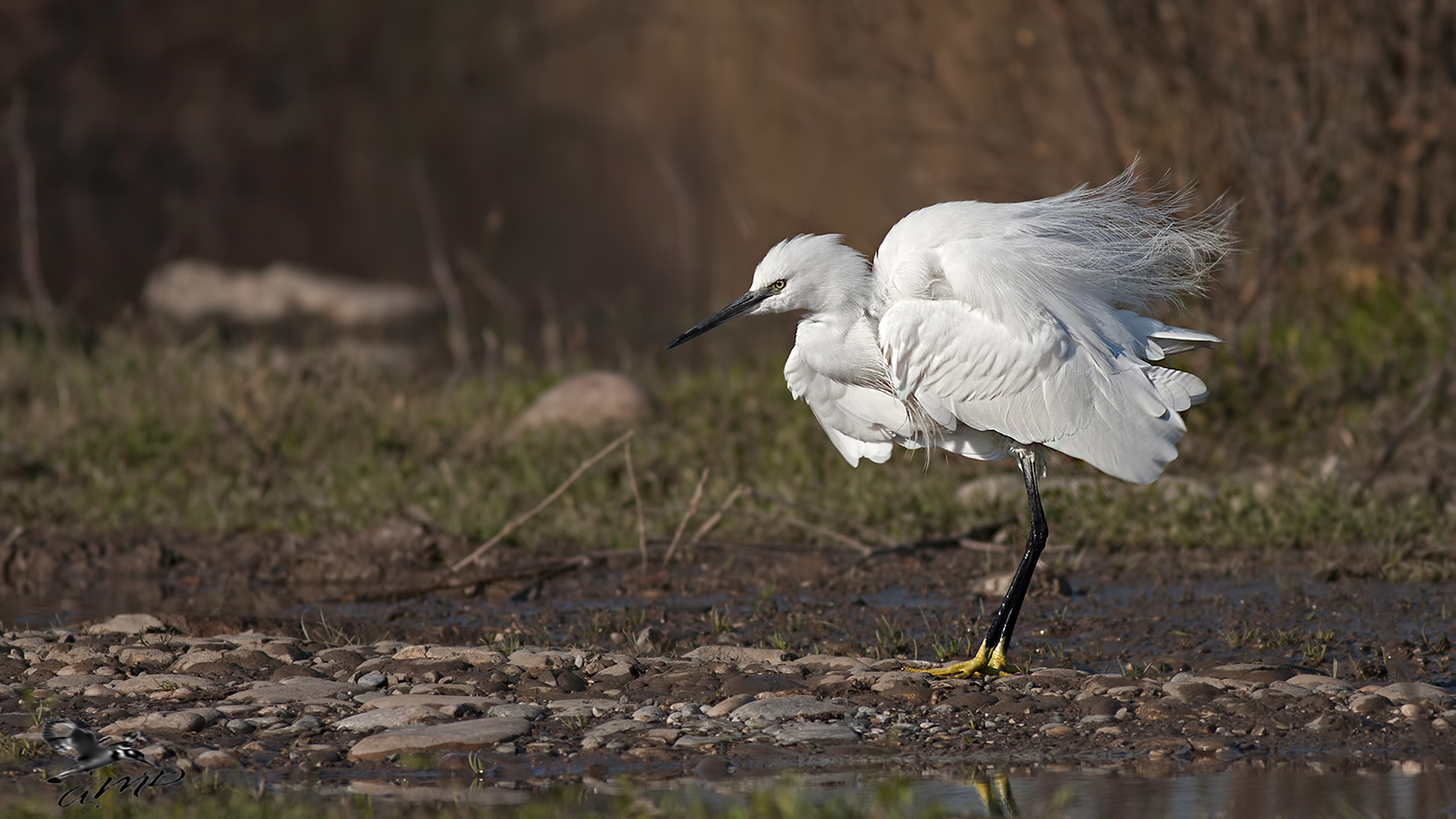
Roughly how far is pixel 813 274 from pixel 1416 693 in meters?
2.05

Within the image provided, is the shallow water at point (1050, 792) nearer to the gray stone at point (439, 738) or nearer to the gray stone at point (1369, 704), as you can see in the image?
the gray stone at point (439, 738)

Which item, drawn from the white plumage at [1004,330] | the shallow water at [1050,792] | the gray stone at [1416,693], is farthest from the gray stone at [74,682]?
the gray stone at [1416,693]

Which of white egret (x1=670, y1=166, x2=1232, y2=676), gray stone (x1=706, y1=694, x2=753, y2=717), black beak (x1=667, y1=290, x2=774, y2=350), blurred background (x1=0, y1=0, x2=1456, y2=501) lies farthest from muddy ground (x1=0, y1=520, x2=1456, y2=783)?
blurred background (x1=0, y1=0, x2=1456, y2=501)

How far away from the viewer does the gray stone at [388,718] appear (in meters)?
4.14

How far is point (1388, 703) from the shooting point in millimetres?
4199

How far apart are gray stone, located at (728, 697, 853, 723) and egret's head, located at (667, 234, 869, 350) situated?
1327mm

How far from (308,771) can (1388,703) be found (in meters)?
2.69

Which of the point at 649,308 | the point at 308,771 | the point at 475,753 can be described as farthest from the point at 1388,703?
the point at 649,308

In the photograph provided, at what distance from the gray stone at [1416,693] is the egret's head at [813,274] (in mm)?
1866

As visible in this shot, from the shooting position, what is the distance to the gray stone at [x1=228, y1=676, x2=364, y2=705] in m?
4.37

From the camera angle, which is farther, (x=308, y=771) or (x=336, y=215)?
(x=336, y=215)

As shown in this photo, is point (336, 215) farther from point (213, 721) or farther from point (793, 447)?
point (213, 721)

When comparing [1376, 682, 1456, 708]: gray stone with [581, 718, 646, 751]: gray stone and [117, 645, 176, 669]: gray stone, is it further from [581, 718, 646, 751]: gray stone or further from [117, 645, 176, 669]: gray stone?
[117, 645, 176, 669]: gray stone

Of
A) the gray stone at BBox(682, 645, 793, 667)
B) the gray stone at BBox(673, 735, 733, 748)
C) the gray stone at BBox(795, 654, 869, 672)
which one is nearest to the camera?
the gray stone at BBox(673, 735, 733, 748)
